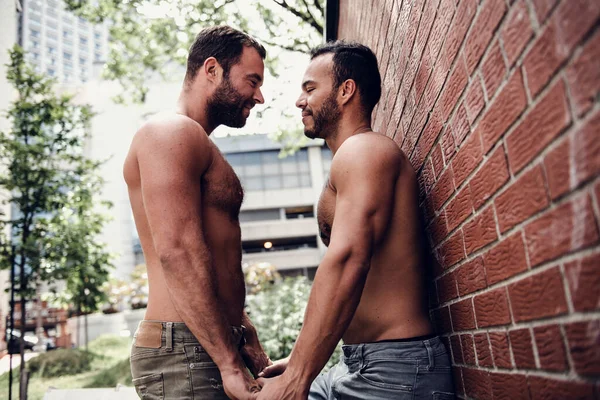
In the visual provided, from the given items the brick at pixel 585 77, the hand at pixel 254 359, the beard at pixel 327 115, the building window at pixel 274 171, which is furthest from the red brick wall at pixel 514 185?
the building window at pixel 274 171

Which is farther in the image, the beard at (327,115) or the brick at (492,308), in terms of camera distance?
the beard at (327,115)

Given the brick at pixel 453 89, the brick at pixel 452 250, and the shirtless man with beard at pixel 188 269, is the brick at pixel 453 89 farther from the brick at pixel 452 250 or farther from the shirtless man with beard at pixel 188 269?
the shirtless man with beard at pixel 188 269

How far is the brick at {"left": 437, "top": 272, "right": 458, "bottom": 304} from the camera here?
1748 millimetres

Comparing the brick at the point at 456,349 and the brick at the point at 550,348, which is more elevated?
the brick at the point at 550,348

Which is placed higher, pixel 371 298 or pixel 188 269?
pixel 188 269

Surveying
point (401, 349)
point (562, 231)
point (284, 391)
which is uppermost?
point (562, 231)

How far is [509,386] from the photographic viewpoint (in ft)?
4.20

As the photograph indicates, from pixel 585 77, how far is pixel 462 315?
1.13 metres

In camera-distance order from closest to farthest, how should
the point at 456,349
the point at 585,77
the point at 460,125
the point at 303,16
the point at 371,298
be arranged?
the point at 585,77
the point at 460,125
the point at 456,349
the point at 371,298
the point at 303,16

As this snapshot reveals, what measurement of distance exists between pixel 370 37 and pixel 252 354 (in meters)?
2.33

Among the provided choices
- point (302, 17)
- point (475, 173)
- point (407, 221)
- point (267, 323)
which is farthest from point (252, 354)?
point (302, 17)

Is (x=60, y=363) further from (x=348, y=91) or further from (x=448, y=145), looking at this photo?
(x=448, y=145)

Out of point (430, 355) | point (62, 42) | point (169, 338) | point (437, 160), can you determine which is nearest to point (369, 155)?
point (437, 160)

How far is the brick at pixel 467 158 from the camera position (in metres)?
1.33
